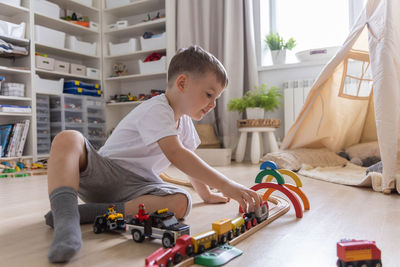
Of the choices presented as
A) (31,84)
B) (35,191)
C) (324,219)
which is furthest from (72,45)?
(324,219)

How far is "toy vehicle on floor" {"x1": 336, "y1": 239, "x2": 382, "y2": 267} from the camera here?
59 centimetres

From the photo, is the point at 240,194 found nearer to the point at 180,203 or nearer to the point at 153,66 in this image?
the point at 180,203

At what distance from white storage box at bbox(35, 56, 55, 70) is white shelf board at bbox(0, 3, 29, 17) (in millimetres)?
384

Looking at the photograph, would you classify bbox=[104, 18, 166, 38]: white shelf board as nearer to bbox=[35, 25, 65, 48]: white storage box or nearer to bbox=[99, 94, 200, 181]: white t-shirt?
bbox=[35, 25, 65, 48]: white storage box

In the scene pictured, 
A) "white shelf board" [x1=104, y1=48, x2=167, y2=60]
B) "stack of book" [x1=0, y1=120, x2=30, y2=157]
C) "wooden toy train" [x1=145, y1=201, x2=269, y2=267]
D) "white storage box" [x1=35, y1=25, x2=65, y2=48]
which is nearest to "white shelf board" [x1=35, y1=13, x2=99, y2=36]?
"white storage box" [x1=35, y1=25, x2=65, y2=48]

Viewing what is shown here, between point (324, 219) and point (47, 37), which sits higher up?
point (47, 37)

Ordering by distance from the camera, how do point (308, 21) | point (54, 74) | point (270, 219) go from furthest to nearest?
point (54, 74) < point (308, 21) < point (270, 219)

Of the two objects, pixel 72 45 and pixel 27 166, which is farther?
pixel 72 45

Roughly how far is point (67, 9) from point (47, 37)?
57cm

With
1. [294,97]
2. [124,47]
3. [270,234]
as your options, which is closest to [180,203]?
[270,234]

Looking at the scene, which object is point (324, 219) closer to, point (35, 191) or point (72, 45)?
point (35, 191)

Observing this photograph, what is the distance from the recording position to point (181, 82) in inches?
40.6

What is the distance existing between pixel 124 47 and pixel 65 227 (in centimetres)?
301

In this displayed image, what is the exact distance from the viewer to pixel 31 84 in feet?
9.63
